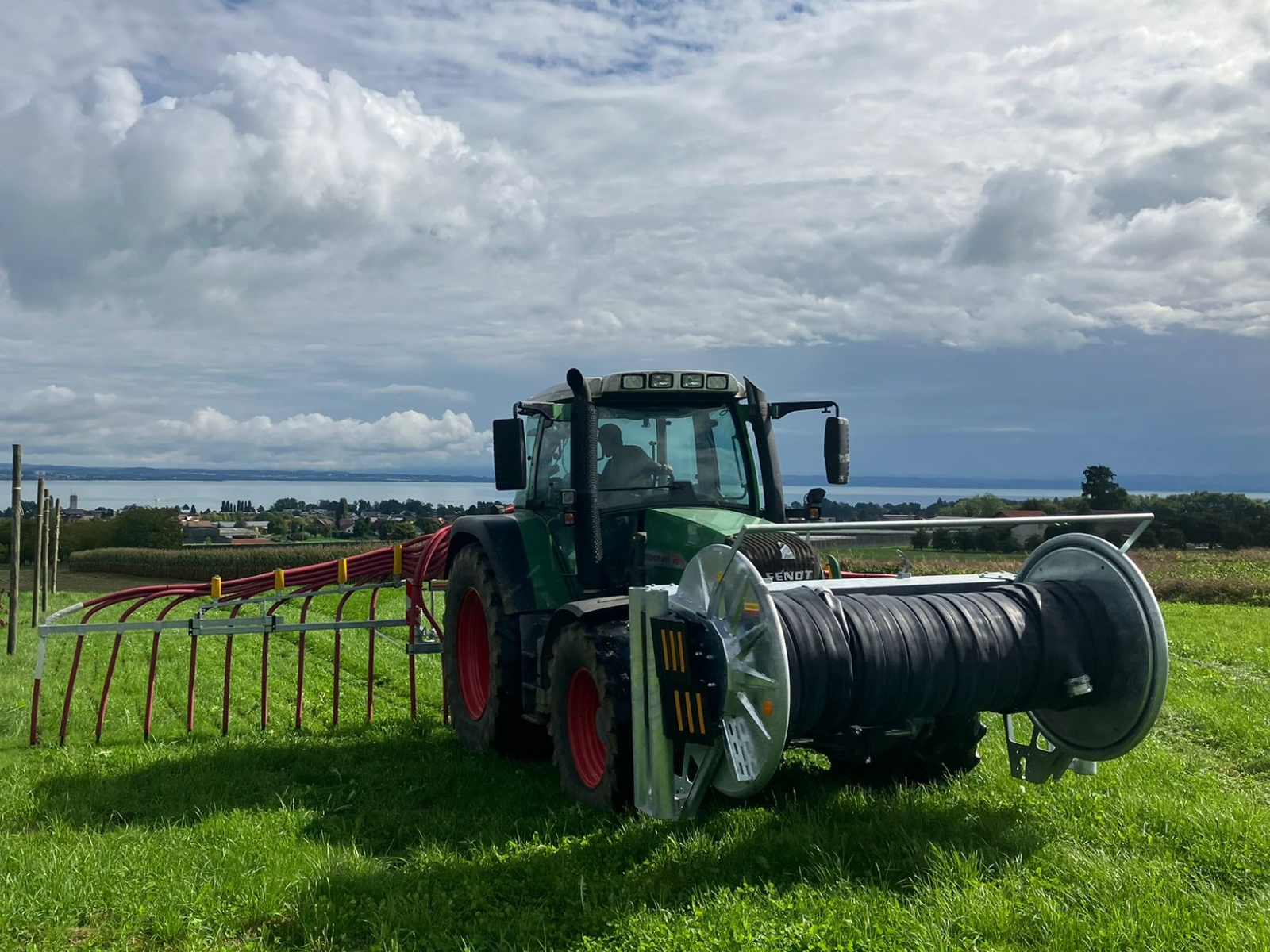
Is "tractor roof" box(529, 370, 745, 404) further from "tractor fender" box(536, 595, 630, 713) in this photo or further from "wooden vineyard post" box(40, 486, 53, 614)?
"wooden vineyard post" box(40, 486, 53, 614)

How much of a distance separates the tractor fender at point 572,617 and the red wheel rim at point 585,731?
26 cm

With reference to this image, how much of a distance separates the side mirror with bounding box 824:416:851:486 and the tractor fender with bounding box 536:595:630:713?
179cm

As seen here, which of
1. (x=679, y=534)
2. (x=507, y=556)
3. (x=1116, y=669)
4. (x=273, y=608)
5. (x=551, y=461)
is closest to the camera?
(x=1116, y=669)

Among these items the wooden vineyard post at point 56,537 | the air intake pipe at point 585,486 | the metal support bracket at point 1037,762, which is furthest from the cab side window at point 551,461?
the wooden vineyard post at point 56,537

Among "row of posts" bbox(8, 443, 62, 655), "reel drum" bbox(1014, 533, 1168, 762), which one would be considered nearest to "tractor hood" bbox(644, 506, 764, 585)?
"reel drum" bbox(1014, 533, 1168, 762)

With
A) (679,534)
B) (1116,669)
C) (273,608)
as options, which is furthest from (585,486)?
(273,608)

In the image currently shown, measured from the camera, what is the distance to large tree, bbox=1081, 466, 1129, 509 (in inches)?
894

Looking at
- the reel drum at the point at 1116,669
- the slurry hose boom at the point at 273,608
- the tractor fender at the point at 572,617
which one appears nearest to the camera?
the reel drum at the point at 1116,669

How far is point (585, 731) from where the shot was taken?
654 centimetres

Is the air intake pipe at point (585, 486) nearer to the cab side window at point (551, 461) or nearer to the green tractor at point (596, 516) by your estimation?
the green tractor at point (596, 516)

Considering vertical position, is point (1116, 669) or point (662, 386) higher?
point (662, 386)

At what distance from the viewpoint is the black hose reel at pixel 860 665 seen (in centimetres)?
512

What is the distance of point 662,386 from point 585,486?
0.94 m

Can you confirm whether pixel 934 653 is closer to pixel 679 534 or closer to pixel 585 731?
pixel 679 534
